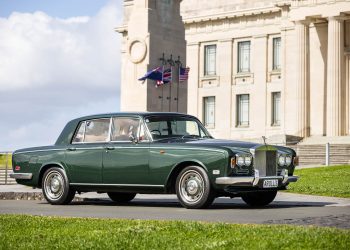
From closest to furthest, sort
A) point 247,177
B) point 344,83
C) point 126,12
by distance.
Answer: point 247,177
point 126,12
point 344,83

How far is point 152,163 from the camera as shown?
49.3ft

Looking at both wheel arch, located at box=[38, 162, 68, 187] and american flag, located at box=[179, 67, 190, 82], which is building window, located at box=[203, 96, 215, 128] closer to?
american flag, located at box=[179, 67, 190, 82]

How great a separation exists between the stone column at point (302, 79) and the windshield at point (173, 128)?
137ft

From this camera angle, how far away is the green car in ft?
47.0

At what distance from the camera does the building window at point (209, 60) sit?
68.4 m

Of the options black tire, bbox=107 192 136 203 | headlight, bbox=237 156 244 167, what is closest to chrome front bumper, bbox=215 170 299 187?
headlight, bbox=237 156 244 167

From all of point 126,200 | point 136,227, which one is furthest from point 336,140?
point 136,227

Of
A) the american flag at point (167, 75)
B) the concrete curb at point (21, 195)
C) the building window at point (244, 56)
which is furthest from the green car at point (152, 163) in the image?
the building window at point (244, 56)

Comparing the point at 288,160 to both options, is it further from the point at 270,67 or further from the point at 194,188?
the point at 270,67

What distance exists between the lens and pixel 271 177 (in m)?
14.7

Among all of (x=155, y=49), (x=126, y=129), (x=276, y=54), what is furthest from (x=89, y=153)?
(x=276, y=54)

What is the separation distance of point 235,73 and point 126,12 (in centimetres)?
2402

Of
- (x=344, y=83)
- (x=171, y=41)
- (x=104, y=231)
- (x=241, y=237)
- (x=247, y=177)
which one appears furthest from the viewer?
(x=344, y=83)

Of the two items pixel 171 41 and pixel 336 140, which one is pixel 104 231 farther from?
pixel 336 140
